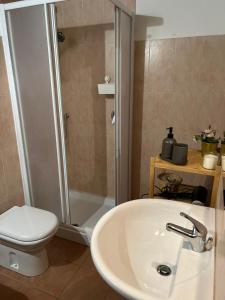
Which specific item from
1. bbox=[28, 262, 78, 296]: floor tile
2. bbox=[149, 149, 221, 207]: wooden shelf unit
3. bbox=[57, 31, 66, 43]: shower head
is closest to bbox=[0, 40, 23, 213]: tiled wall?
bbox=[57, 31, 66, 43]: shower head

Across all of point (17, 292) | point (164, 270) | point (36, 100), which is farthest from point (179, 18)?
point (17, 292)

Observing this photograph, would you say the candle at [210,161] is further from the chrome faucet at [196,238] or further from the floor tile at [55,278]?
the floor tile at [55,278]

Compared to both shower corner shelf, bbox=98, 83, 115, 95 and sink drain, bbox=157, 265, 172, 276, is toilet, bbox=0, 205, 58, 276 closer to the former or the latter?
sink drain, bbox=157, 265, 172, 276

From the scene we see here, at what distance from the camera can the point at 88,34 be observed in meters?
2.05

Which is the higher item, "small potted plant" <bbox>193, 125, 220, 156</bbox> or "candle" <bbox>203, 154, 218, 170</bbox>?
"small potted plant" <bbox>193, 125, 220, 156</bbox>

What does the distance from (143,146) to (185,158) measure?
2.57 feet

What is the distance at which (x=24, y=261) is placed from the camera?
5.23 feet

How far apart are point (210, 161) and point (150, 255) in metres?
0.66

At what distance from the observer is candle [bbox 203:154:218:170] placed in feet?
4.18

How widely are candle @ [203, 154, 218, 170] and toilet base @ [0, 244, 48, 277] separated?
1278 mm

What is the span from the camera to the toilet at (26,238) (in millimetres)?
1479

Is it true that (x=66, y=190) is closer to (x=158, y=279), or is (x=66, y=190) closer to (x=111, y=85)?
(x=111, y=85)

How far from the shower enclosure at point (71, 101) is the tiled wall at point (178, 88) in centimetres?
14

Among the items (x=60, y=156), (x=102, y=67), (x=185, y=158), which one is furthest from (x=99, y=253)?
(x=102, y=67)
